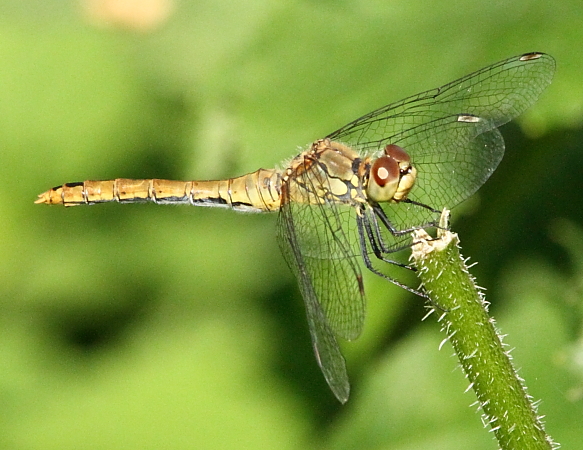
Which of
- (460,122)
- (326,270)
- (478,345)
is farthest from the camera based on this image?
(460,122)

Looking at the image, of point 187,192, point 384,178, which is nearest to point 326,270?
point 384,178

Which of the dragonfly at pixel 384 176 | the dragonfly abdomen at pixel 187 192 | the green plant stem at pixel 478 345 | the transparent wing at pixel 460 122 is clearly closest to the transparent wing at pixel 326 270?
the dragonfly at pixel 384 176

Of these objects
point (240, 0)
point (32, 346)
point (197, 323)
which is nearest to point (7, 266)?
point (32, 346)

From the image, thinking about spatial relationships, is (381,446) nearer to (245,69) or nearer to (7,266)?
(245,69)

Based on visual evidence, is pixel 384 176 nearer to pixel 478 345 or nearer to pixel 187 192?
pixel 187 192

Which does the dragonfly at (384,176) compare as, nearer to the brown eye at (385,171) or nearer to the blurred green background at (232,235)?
the brown eye at (385,171)

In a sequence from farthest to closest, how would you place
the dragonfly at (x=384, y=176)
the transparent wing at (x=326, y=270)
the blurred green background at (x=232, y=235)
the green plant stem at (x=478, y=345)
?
the blurred green background at (x=232, y=235), the dragonfly at (x=384, y=176), the transparent wing at (x=326, y=270), the green plant stem at (x=478, y=345)
